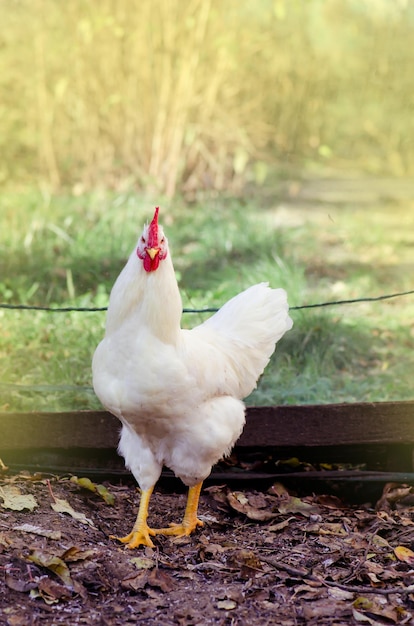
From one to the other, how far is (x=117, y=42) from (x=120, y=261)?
233cm

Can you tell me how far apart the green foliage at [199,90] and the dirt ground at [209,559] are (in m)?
3.88

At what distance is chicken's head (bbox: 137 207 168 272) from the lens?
3.02 meters

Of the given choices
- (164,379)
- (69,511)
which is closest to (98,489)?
(69,511)

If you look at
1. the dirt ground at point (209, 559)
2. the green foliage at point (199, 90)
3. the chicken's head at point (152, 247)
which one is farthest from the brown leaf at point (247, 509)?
the green foliage at point (199, 90)

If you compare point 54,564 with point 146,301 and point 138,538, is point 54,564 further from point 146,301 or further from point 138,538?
point 146,301

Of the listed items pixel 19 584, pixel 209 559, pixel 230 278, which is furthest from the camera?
pixel 230 278

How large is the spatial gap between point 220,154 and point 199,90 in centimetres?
59

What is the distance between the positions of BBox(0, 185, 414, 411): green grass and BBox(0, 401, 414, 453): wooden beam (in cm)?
51

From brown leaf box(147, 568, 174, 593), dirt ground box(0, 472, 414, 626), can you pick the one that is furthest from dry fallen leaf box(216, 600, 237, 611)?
brown leaf box(147, 568, 174, 593)

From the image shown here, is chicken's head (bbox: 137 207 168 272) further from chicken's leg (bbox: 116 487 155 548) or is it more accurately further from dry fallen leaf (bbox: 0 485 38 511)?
dry fallen leaf (bbox: 0 485 38 511)

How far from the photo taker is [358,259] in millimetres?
6668

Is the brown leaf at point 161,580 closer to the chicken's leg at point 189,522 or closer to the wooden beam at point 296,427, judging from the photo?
the chicken's leg at point 189,522

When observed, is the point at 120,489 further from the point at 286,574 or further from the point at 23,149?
the point at 23,149

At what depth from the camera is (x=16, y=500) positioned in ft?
11.0
